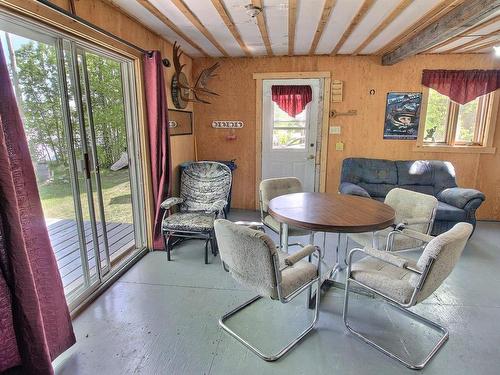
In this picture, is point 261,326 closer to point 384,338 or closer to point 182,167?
point 384,338

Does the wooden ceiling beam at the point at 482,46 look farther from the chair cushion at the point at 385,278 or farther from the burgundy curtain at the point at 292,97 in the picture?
the chair cushion at the point at 385,278

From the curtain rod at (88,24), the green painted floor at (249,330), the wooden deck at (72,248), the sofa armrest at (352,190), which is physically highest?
the curtain rod at (88,24)

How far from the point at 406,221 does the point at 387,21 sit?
1.87m

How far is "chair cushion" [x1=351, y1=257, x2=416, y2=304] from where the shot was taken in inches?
65.3

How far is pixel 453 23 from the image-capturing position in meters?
2.44

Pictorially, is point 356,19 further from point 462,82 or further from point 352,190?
point 462,82

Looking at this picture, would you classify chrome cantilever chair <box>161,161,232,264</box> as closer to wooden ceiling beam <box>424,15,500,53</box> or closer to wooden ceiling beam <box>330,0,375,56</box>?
wooden ceiling beam <box>330,0,375,56</box>

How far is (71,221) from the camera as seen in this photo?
2.40m

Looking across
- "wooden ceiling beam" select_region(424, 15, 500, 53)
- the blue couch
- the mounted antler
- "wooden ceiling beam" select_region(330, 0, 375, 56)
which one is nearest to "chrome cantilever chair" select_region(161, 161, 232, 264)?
the mounted antler

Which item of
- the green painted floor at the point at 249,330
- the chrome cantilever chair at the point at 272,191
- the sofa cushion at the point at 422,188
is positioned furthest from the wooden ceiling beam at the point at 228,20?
the sofa cushion at the point at 422,188

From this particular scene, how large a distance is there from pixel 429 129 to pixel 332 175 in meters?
1.48

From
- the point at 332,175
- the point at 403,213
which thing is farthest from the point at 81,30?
the point at 332,175

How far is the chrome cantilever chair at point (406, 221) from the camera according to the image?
228cm

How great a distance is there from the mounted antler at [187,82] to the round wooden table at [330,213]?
2.16 metres
